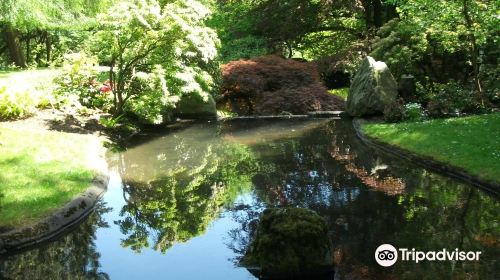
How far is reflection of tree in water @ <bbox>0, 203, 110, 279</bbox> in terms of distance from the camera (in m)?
7.12

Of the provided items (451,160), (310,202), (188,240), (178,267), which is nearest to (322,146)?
(451,160)

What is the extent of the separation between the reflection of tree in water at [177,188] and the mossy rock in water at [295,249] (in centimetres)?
215

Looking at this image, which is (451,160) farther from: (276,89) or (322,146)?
(276,89)

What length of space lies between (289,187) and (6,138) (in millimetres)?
7511

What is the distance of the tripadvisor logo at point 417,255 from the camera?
693 cm

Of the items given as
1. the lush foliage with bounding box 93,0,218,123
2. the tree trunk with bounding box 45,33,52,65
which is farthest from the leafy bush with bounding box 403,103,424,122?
the tree trunk with bounding box 45,33,52,65

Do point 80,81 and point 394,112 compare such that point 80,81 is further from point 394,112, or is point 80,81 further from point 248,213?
point 394,112

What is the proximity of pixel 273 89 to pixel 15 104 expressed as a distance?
1278cm

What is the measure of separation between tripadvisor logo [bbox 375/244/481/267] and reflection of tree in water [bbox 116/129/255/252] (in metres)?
3.34

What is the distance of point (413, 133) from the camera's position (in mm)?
14508

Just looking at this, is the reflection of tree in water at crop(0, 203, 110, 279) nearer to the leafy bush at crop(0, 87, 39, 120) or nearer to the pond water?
the pond water

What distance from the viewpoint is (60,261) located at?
7.64m

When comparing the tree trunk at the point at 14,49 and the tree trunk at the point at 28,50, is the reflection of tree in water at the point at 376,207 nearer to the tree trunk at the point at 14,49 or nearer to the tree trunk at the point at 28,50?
the tree trunk at the point at 14,49

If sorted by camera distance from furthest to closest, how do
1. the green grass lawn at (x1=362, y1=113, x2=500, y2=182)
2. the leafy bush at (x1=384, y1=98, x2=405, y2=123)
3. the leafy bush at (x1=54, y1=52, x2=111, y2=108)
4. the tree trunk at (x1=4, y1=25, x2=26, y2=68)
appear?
the tree trunk at (x1=4, y1=25, x2=26, y2=68)
the leafy bush at (x1=54, y1=52, x2=111, y2=108)
the leafy bush at (x1=384, y1=98, x2=405, y2=123)
the green grass lawn at (x1=362, y1=113, x2=500, y2=182)
